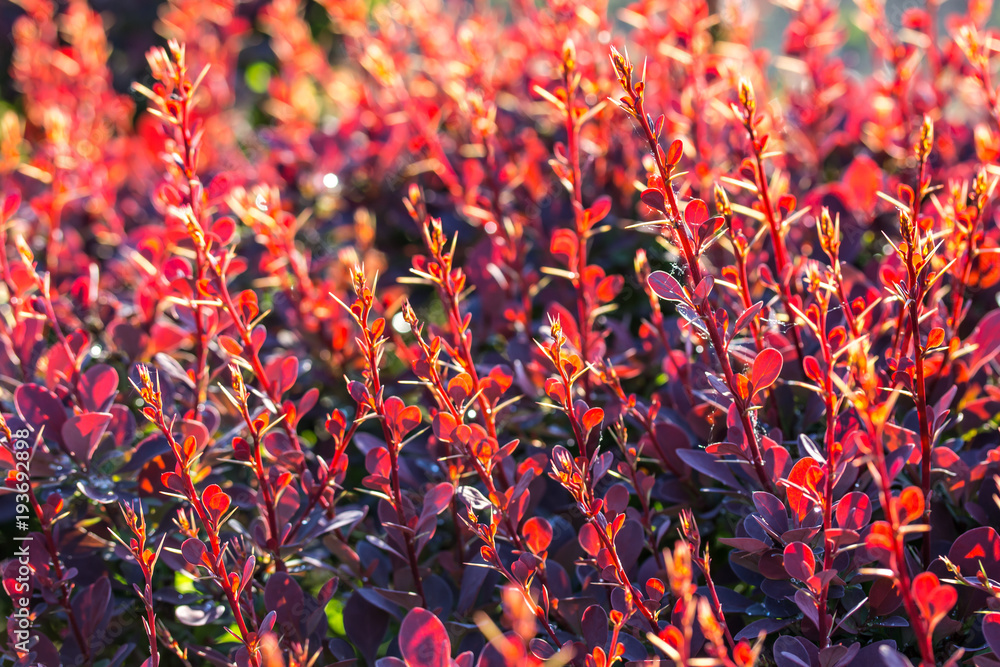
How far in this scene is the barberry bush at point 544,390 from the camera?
42.4 inches

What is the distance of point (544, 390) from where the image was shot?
1540mm

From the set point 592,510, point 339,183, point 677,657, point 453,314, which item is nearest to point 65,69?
point 339,183

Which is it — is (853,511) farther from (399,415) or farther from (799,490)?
(399,415)

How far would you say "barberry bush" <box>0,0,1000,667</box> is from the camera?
108cm

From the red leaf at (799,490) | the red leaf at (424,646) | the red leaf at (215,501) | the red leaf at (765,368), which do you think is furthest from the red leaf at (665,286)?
the red leaf at (215,501)

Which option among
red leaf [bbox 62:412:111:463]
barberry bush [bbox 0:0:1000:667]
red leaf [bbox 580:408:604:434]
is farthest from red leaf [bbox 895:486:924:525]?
red leaf [bbox 62:412:111:463]

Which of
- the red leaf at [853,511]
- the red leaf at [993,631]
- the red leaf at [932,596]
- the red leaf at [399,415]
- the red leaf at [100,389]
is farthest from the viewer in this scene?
the red leaf at [100,389]

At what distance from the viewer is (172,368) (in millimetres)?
1520

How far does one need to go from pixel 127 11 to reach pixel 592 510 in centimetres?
523

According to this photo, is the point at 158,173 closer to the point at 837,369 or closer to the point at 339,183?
the point at 339,183

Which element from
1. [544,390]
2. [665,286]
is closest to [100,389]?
[544,390]

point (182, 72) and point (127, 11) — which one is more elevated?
point (182, 72)

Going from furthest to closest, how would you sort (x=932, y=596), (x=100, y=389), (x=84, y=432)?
(x=100, y=389) → (x=84, y=432) → (x=932, y=596)

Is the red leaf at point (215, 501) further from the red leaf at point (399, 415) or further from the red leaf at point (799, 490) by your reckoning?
the red leaf at point (799, 490)
